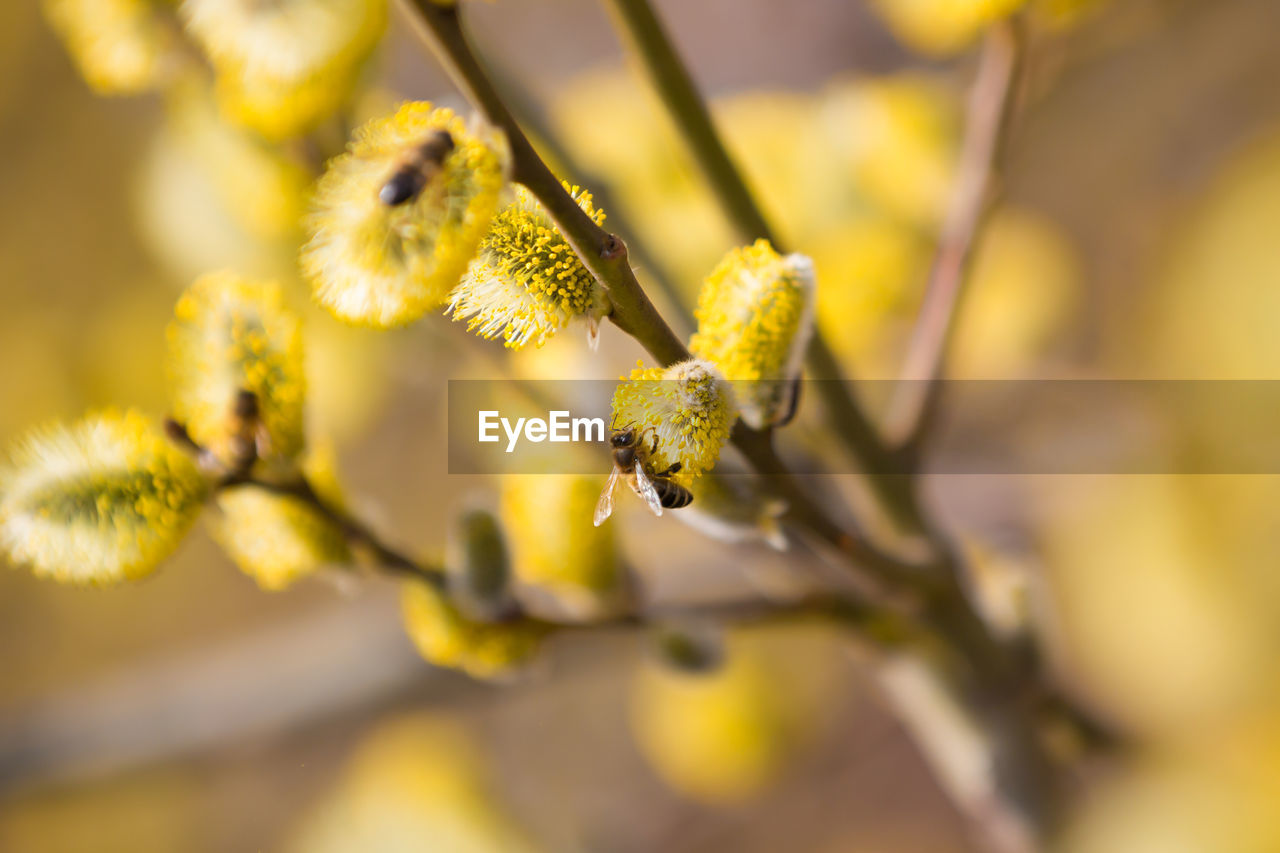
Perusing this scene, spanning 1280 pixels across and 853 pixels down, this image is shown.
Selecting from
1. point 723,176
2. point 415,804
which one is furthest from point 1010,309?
point 415,804

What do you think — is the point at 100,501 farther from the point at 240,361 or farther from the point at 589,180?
the point at 589,180

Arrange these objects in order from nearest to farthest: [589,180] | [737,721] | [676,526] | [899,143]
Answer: [589,180] → [899,143] → [676,526] → [737,721]

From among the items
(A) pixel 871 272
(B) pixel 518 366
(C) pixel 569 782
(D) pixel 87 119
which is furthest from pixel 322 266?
(D) pixel 87 119

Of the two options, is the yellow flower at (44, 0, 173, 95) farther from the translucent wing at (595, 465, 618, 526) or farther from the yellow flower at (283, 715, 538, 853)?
the yellow flower at (283, 715, 538, 853)

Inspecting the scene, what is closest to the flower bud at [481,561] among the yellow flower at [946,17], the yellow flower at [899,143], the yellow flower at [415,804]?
the yellow flower at [946,17]

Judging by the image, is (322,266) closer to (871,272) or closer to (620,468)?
(620,468)

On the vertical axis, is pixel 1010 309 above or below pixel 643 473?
below
